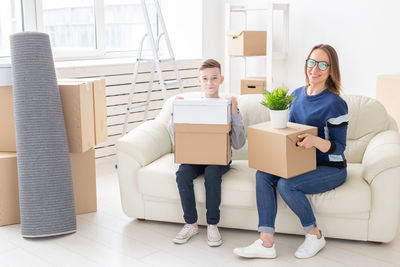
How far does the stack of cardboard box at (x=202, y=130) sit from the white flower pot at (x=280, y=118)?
0.25 m

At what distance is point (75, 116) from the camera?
9.71 feet

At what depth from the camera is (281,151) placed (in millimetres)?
2471

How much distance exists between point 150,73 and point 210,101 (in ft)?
7.08

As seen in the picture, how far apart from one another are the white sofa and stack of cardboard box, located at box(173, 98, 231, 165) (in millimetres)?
148

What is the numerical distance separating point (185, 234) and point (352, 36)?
256cm

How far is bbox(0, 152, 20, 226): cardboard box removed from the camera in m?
2.98

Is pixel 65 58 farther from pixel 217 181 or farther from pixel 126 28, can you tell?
pixel 217 181

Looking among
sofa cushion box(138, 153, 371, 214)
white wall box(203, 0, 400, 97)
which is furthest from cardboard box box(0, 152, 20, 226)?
white wall box(203, 0, 400, 97)

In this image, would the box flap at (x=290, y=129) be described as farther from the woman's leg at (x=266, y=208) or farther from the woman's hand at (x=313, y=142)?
the woman's leg at (x=266, y=208)

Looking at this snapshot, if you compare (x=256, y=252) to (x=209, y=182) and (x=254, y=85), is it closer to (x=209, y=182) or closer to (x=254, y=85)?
(x=209, y=182)

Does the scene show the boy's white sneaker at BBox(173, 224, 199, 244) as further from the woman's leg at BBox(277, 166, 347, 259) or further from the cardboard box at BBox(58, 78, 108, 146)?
the cardboard box at BBox(58, 78, 108, 146)

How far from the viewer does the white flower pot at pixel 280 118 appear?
8.27ft

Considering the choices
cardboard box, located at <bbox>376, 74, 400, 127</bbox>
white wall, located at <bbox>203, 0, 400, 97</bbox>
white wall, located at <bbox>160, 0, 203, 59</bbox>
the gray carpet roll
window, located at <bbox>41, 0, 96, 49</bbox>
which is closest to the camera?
the gray carpet roll

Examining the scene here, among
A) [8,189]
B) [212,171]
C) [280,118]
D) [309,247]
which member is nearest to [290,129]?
[280,118]
